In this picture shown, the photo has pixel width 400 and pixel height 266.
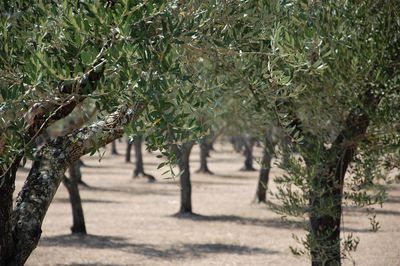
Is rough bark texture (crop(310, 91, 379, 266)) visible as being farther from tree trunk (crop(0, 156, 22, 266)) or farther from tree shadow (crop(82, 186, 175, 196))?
tree shadow (crop(82, 186, 175, 196))

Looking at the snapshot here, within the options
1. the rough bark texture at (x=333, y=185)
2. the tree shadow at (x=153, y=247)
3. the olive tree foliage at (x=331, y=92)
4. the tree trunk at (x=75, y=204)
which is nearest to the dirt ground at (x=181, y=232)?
the tree shadow at (x=153, y=247)

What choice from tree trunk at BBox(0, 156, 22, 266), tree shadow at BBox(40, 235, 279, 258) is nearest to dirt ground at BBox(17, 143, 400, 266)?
tree shadow at BBox(40, 235, 279, 258)

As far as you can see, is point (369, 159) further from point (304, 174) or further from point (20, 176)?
point (20, 176)

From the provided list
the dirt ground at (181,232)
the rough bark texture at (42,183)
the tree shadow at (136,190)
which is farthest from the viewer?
the tree shadow at (136,190)

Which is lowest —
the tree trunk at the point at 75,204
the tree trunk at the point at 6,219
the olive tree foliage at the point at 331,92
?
the tree trunk at the point at 75,204

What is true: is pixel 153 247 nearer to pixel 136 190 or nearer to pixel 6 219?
pixel 6 219

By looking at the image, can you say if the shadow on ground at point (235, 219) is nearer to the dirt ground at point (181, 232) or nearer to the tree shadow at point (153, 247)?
the dirt ground at point (181, 232)

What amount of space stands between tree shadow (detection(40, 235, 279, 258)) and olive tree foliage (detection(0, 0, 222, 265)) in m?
13.3

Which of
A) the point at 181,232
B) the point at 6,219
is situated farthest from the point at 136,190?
the point at 6,219

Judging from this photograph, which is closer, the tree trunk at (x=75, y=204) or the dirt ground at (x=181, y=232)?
the dirt ground at (x=181, y=232)

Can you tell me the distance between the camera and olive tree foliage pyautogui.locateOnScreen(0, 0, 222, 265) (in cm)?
495

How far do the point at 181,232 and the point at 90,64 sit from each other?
66.5 feet

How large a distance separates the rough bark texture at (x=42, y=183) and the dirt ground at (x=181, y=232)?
10989 mm

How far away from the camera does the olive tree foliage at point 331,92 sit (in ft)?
24.1
